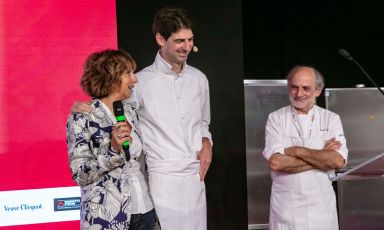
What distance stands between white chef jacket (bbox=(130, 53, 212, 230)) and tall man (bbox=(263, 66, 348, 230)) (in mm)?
468

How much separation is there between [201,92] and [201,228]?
2.44 feet

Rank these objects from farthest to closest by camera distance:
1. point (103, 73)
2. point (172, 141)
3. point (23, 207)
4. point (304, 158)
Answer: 1. point (23, 207)
2. point (304, 158)
3. point (172, 141)
4. point (103, 73)

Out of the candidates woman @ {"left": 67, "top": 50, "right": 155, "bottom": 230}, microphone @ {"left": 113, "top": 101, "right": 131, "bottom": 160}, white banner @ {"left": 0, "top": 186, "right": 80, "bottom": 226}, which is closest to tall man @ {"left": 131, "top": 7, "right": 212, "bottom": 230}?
woman @ {"left": 67, "top": 50, "right": 155, "bottom": 230}

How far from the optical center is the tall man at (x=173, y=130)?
2.72 metres

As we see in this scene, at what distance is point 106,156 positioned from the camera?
2053 millimetres

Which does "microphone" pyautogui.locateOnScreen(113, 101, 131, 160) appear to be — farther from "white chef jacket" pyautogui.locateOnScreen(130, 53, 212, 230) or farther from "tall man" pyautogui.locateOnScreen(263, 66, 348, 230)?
"tall man" pyautogui.locateOnScreen(263, 66, 348, 230)

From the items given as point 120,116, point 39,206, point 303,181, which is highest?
point 120,116

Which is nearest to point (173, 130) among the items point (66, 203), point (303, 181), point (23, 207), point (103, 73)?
point (103, 73)

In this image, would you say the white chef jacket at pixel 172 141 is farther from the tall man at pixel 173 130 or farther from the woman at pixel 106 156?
the woman at pixel 106 156

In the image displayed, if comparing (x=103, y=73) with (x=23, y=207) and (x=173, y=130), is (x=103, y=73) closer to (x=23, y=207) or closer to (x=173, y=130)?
(x=173, y=130)

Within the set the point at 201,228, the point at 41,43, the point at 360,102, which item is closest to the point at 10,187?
the point at 41,43

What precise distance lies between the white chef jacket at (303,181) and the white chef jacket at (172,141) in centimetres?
46

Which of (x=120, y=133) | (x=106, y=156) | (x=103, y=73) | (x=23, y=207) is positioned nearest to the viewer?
(x=120, y=133)

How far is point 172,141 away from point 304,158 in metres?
0.75
